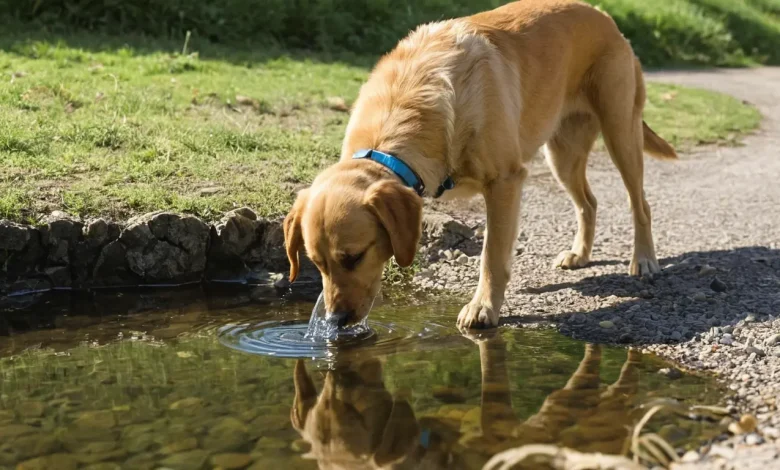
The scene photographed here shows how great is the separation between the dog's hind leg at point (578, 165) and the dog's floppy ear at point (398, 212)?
2305mm

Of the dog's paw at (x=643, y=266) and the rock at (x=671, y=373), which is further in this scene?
the dog's paw at (x=643, y=266)

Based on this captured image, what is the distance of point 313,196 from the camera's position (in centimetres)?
477

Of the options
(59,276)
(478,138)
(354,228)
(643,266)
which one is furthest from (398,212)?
(59,276)

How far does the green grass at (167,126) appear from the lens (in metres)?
6.81

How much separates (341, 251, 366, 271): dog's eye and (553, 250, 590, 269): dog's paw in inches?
92.1

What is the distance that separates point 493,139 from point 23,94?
5.24 meters

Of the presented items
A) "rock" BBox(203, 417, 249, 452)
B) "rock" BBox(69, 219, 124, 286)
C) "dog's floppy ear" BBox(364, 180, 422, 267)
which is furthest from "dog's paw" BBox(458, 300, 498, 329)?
"rock" BBox(69, 219, 124, 286)

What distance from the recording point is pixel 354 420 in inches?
168

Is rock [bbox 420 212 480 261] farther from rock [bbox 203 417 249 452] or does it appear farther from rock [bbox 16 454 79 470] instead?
rock [bbox 16 454 79 470]

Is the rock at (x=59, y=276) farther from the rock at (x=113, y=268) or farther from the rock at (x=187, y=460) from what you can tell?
the rock at (x=187, y=460)

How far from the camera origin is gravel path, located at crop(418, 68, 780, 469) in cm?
462

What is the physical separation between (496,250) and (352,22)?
34.4 feet

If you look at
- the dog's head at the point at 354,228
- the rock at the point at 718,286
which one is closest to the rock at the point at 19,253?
the dog's head at the point at 354,228

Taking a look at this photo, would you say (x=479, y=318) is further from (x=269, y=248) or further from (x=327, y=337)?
(x=269, y=248)
